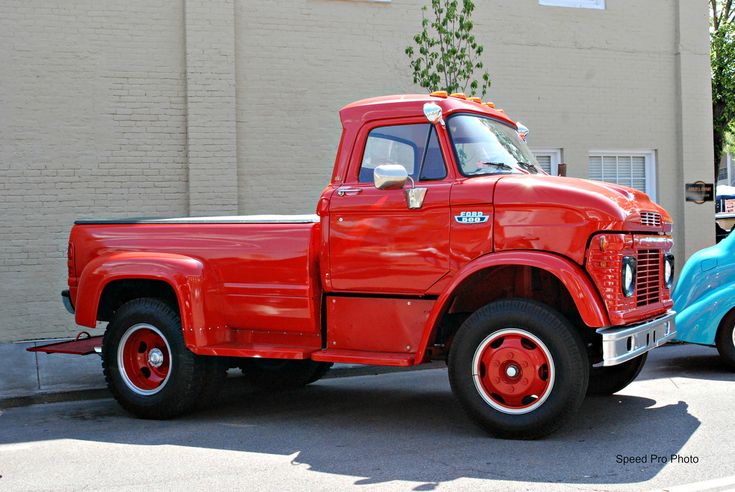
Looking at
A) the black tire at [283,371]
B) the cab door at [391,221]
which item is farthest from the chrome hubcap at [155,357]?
the cab door at [391,221]

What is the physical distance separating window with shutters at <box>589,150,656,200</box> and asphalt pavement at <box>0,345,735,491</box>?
6503 millimetres

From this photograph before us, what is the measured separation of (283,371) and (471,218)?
2.92 metres

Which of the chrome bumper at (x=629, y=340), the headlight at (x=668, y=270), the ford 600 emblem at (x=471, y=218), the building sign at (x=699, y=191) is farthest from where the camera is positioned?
the building sign at (x=699, y=191)

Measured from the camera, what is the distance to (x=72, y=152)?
11.3 metres

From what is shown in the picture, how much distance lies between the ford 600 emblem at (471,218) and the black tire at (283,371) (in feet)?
8.57

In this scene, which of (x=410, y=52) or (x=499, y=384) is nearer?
(x=499, y=384)

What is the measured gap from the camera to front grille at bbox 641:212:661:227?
6.11 metres

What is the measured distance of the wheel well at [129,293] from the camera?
733cm

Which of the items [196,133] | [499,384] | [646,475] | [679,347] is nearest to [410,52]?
[196,133]

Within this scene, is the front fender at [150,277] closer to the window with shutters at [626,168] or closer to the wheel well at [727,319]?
the wheel well at [727,319]

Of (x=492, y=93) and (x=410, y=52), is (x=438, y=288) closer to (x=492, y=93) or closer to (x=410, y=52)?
(x=410, y=52)

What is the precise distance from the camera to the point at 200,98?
11.7m

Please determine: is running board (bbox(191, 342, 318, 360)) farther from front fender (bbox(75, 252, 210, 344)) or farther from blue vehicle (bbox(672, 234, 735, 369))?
blue vehicle (bbox(672, 234, 735, 369))

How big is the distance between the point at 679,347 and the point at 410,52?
5.15 meters
